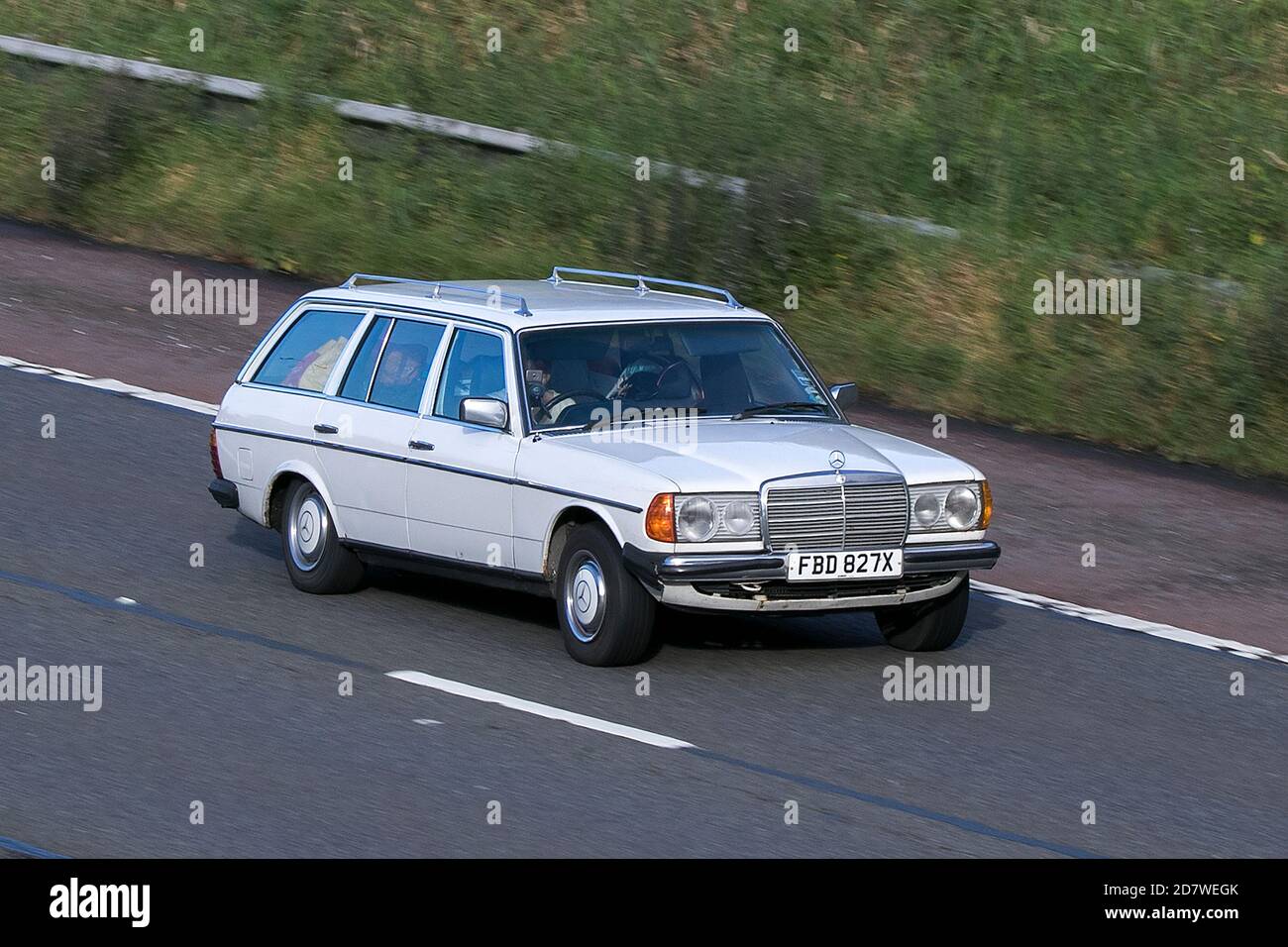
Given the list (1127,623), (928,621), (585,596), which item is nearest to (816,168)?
(1127,623)

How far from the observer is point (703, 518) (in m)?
8.84

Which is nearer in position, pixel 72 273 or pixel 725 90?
pixel 72 273

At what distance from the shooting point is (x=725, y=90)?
67.8 feet

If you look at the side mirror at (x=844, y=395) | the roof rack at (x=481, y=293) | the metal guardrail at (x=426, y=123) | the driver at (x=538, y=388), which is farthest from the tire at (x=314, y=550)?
the metal guardrail at (x=426, y=123)

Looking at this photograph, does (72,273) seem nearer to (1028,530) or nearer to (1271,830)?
(1028,530)

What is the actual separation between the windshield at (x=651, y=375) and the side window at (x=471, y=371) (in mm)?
160

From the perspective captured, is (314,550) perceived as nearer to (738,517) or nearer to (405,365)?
(405,365)

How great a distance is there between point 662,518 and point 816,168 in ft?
34.2

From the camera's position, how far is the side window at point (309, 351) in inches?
431

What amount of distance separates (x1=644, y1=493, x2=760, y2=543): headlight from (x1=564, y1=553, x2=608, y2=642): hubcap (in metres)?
0.46

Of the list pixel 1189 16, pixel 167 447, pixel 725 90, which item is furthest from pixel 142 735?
pixel 1189 16

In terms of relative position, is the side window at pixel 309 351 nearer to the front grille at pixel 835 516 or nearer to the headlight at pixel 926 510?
the front grille at pixel 835 516

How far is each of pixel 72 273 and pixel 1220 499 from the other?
36.3 ft

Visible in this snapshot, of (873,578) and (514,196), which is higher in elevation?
(514,196)
